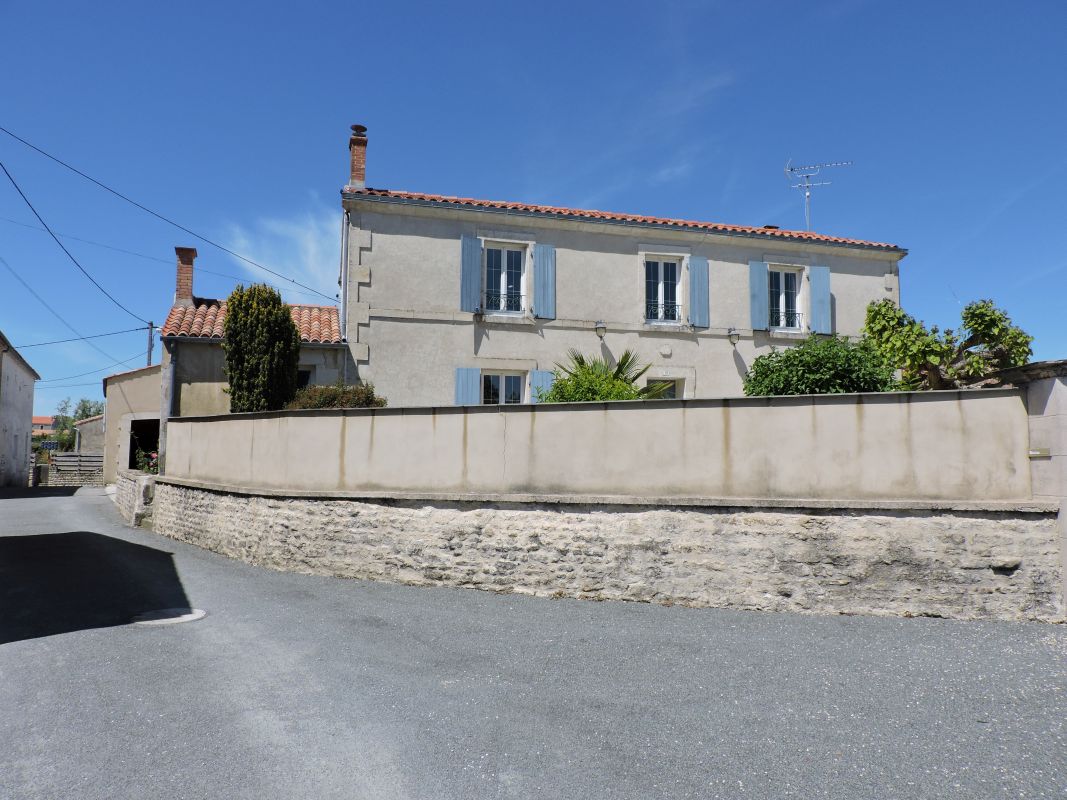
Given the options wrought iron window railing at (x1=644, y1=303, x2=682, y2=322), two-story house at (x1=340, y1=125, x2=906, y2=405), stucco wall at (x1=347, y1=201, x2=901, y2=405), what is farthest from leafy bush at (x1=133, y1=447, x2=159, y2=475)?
wrought iron window railing at (x1=644, y1=303, x2=682, y2=322)

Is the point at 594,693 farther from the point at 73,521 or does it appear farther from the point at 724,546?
the point at 73,521

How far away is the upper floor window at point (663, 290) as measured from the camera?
536 inches

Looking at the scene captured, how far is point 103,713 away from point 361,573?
158 inches

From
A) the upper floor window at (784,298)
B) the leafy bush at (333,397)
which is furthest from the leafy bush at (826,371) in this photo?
the leafy bush at (333,397)

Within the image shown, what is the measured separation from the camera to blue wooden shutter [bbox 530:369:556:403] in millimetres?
12807

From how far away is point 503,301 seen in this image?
42.6ft

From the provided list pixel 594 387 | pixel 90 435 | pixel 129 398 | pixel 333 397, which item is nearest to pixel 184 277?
pixel 333 397

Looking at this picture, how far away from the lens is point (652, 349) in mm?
13352

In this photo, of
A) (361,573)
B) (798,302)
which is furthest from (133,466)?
(798,302)

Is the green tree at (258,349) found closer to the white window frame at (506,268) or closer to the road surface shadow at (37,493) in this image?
the white window frame at (506,268)

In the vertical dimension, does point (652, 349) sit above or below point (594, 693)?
above

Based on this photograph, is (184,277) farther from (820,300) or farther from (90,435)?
(90,435)

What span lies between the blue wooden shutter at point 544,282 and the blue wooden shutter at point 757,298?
416 centimetres

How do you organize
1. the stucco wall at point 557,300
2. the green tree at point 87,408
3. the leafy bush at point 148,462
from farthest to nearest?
the green tree at point 87,408, the leafy bush at point 148,462, the stucco wall at point 557,300
